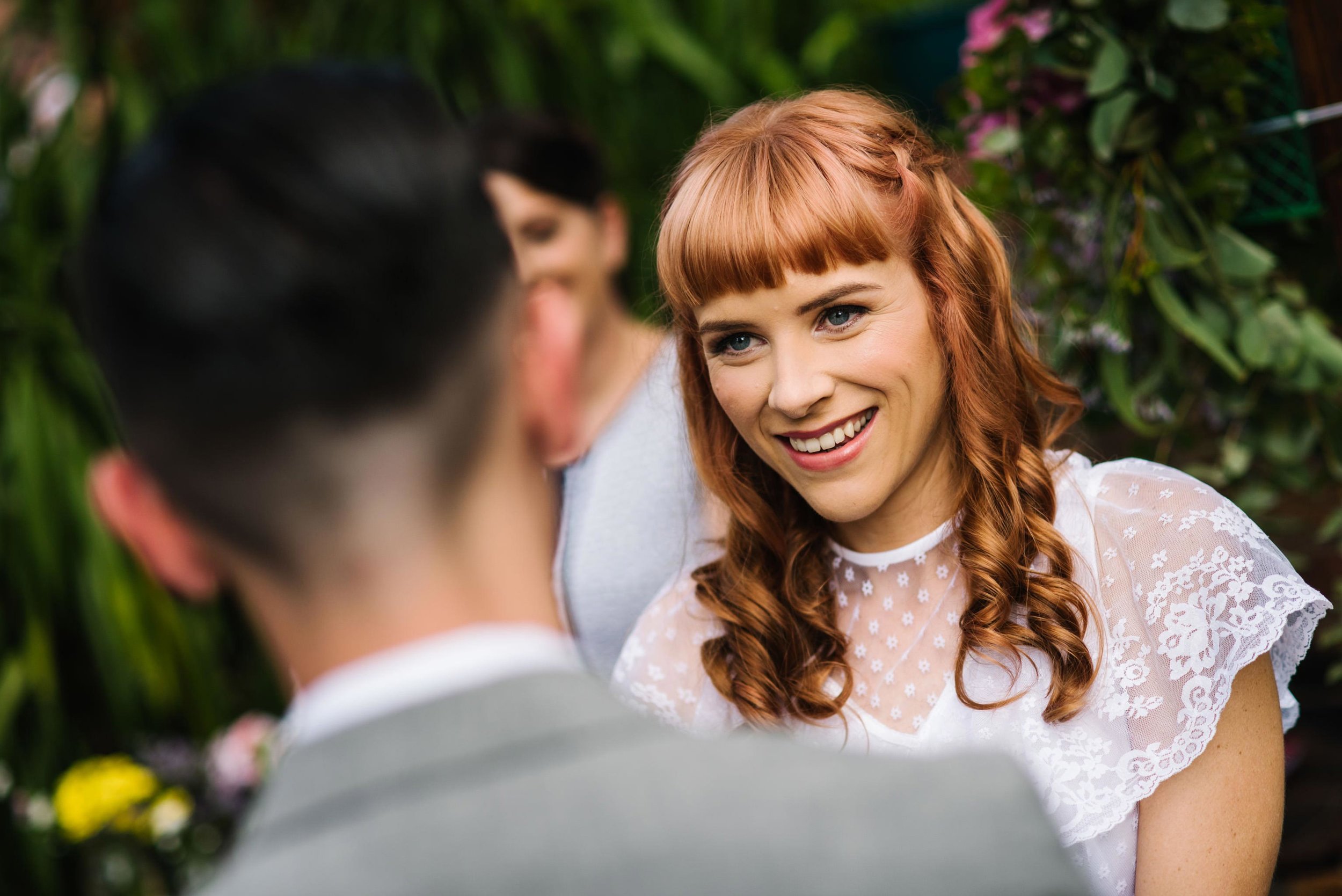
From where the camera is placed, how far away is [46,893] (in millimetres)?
3207

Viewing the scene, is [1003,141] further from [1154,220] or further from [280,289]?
[280,289]

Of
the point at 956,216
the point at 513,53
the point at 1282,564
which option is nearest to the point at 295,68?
the point at 956,216

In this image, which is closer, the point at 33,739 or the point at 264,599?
the point at 264,599

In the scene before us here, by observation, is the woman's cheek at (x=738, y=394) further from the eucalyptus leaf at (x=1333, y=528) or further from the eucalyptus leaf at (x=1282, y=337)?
the eucalyptus leaf at (x=1333, y=528)

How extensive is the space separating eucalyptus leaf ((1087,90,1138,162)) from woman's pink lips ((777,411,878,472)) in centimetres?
50

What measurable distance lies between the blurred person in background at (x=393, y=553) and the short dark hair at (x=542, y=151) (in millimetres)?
1894

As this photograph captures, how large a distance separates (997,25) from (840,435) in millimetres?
721

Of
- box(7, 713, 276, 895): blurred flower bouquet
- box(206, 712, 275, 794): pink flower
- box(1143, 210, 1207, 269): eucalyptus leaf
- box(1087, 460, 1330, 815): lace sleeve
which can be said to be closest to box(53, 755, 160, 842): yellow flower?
box(7, 713, 276, 895): blurred flower bouquet

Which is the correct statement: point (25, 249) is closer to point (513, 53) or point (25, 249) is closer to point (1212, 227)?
point (513, 53)

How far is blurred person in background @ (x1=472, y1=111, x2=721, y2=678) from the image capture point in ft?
7.21

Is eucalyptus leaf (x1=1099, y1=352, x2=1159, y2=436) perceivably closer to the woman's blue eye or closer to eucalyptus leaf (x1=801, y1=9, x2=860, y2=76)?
the woman's blue eye

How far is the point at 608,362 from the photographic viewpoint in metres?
2.64

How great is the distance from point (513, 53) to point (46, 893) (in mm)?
2560

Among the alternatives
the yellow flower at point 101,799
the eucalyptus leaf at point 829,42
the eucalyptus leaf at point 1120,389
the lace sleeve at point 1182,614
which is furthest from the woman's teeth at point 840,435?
the eucalyptus leaf at point 829,42
